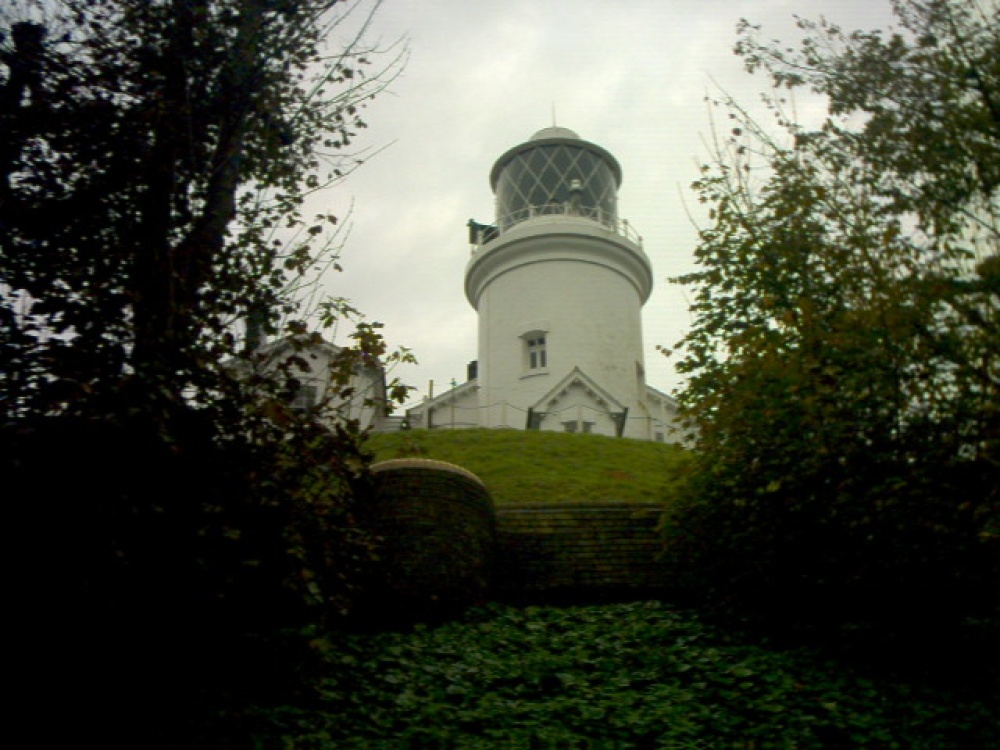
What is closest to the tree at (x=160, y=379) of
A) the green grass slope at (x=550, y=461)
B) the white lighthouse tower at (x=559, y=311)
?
the green grass slope at (x=550, y=461)

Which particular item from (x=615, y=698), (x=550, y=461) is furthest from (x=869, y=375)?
(x=550, y=461)

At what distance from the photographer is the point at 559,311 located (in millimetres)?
31203

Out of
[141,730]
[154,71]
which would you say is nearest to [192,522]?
[141,730]

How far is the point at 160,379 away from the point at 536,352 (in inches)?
999

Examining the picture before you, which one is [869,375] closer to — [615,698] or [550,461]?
[615,698]

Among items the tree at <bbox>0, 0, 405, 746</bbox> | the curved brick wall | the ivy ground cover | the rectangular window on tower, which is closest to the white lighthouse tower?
the rectangular window on tower

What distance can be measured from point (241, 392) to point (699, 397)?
22.5ft

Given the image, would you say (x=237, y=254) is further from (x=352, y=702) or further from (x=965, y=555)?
(x=965, y=555)

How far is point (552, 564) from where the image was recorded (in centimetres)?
1380

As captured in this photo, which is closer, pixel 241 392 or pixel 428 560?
pixel 241 392

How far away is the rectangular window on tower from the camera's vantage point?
103 feet

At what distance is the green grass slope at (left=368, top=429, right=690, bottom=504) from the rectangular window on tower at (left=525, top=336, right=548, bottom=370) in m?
5.38

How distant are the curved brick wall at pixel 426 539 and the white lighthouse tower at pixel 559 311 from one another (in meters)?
16.7

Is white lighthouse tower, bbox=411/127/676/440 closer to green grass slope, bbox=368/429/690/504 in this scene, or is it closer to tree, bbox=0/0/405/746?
green grass slope, bbox=368/429/690/504
